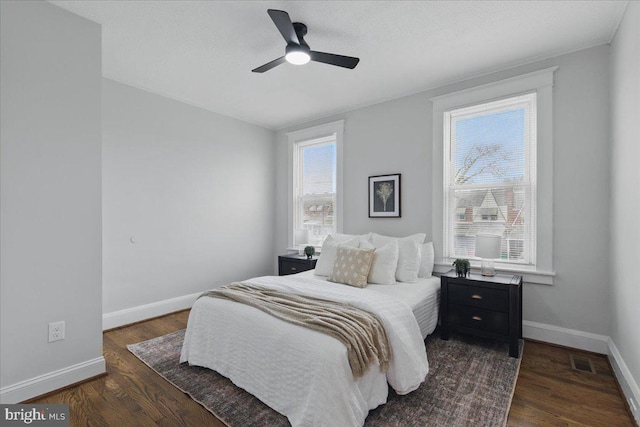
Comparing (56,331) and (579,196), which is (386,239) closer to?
(579,196)

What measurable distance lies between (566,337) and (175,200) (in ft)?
14.7

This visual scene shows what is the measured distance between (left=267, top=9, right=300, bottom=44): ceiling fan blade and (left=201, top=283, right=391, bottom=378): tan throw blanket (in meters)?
1.93

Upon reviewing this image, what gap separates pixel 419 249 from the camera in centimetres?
332

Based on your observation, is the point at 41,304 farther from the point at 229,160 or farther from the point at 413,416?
the point at 229,160

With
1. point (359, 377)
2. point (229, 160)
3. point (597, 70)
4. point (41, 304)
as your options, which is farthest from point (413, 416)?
point (229, 160)

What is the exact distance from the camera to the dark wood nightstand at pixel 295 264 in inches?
166

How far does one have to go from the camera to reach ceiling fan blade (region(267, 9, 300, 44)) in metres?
1.93

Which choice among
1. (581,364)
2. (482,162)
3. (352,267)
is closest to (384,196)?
(482,162)

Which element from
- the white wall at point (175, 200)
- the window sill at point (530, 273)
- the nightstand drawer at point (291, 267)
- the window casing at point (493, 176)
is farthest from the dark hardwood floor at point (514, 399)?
the nightstand drawer at point (291, 267)

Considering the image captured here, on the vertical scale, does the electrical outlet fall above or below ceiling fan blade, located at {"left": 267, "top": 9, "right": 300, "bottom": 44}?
below

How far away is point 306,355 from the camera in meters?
1.77

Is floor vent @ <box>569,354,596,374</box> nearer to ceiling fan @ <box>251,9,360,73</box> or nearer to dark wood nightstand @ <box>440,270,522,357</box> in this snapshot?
dark wood nightstand @ <box>440,270,522,357</box>

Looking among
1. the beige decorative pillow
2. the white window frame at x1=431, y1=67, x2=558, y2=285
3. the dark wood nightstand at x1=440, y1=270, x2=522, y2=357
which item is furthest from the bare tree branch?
the beige decorative pillow

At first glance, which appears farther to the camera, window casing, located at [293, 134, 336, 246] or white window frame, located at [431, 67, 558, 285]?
window casing, located at [293, 134, 336, 246]
